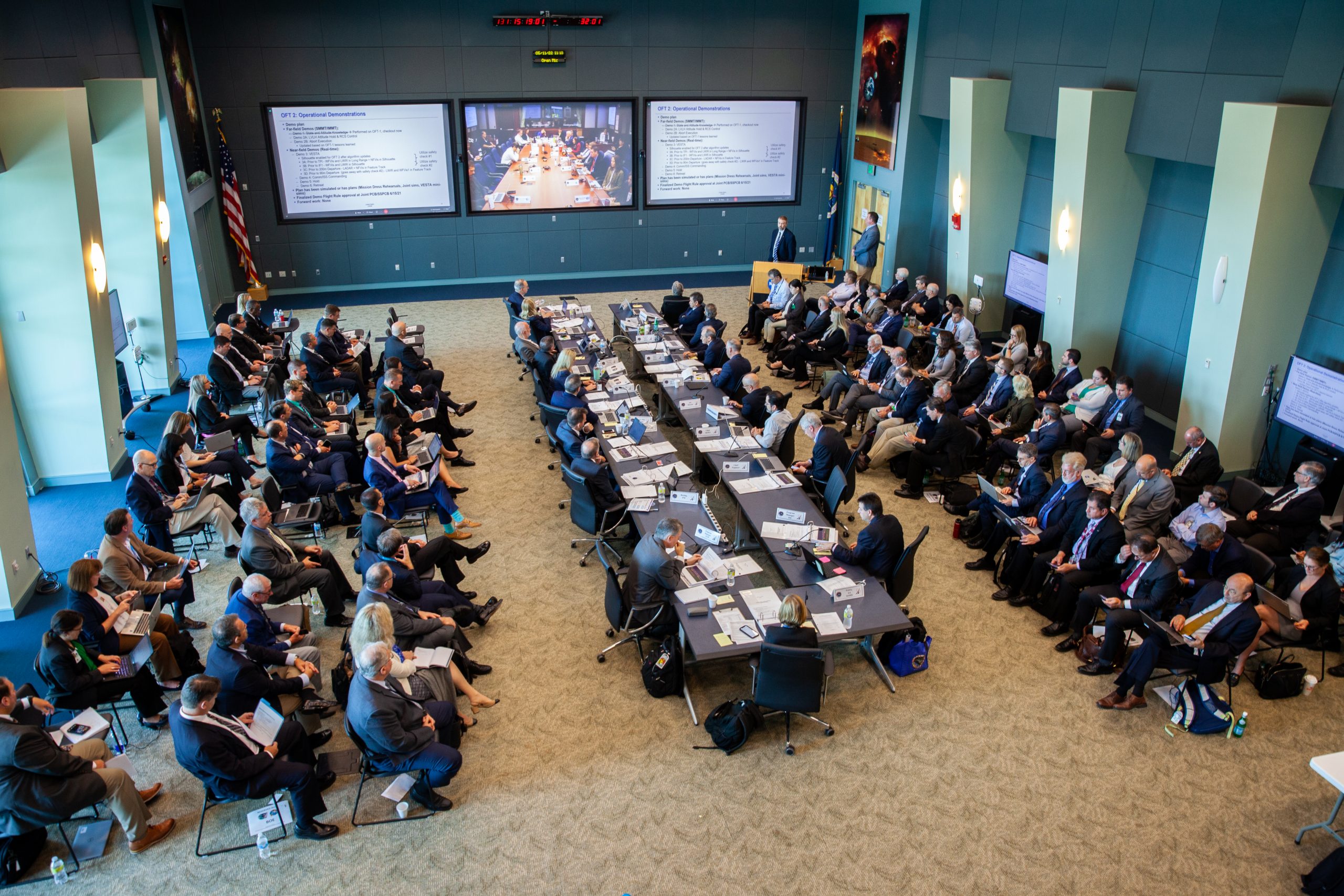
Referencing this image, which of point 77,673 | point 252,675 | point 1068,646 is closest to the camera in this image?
point 252,675

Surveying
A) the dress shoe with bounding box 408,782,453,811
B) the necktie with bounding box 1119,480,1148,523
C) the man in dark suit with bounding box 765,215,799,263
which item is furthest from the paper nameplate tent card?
the man in dark suit with bounding box 765,215,799,263

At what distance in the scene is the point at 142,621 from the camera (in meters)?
6.40

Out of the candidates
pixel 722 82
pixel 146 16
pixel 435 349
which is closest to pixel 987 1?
pixel 722 82

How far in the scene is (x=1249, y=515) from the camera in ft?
26.7

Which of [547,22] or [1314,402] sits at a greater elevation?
[547,22]

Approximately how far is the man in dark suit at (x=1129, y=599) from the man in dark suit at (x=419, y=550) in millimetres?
5286

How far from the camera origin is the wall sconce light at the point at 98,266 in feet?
30.7

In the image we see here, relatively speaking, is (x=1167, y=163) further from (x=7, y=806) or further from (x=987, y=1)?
(x=7, y=806)

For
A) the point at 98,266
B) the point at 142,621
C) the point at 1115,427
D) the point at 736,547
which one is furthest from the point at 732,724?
the point at 98,266

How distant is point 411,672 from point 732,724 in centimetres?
232

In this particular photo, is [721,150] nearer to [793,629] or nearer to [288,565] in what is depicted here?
[288,565]

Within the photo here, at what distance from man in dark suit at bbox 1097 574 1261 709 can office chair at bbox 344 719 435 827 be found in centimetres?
519

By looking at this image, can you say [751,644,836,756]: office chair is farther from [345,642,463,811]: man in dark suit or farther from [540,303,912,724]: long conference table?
[345,642,463,811]: man in dark suit

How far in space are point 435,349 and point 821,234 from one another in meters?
9.29
